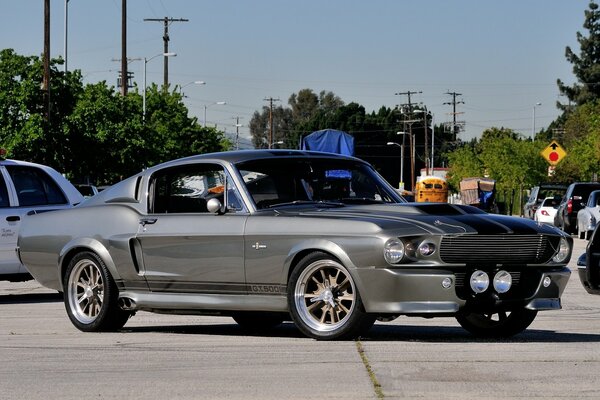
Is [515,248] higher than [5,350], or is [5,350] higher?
[515,248]

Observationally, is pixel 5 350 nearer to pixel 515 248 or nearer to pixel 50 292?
pixel 515 248

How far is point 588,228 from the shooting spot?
36.0m

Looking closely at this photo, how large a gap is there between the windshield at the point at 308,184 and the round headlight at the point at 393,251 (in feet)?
3.75

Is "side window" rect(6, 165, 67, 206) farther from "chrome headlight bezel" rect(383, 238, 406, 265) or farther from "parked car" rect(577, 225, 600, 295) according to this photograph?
→ "chrome headlight bezel" rect(383, 238, 406, 265)

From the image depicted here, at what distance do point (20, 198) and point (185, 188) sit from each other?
6.20 meters

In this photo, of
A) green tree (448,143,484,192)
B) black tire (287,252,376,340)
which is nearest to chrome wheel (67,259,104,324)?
black tire (287,252,376,340)

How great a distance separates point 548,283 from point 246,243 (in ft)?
7.41

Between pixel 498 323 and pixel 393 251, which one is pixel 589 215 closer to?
pixel 498 323

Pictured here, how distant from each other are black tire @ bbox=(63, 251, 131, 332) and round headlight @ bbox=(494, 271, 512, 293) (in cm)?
330

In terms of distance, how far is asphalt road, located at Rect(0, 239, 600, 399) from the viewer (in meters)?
7.81

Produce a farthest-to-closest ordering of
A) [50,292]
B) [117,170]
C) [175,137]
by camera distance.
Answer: [175,137], [117,170], [50,292]

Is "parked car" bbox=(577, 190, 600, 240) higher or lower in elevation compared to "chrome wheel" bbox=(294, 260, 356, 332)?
lower

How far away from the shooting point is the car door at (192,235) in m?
10.9

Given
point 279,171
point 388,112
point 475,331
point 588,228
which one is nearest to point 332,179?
point 279,171
